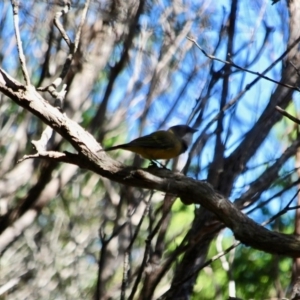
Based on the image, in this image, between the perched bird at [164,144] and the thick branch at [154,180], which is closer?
the thick branch at [154,180]

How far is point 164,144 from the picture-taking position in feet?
22.1

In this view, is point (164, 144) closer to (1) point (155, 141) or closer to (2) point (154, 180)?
(1) point (155, 141)

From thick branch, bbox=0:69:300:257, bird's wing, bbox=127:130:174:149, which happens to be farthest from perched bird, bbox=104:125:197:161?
thick branch, bbox=0:69:300:257

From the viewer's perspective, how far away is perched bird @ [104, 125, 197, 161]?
6.62m

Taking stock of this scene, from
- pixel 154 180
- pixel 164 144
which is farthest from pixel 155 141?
pixel 154 180

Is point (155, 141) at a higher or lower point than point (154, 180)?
higher

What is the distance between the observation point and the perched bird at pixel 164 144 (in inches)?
261

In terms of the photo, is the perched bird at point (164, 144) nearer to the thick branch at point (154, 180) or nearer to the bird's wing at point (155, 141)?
the bird's wing at point (155, 141)

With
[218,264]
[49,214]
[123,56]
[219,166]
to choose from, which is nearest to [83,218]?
[49,214]

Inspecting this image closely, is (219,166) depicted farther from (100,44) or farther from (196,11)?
(196,11)

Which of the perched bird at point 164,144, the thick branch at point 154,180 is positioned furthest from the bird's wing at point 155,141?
the thick branch at point 154,180

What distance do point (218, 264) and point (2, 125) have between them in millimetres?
3047

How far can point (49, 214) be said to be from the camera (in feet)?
38.5

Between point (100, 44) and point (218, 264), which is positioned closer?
point (100, 44)
